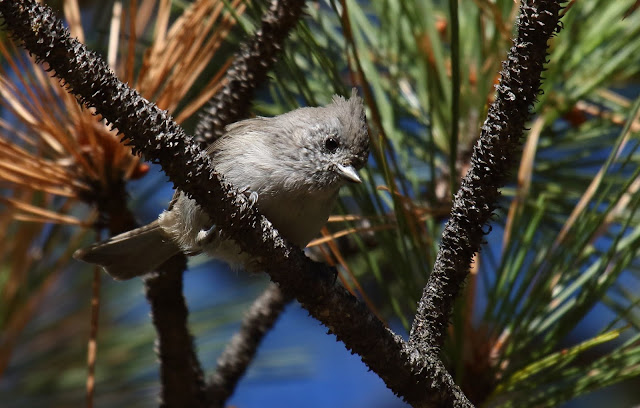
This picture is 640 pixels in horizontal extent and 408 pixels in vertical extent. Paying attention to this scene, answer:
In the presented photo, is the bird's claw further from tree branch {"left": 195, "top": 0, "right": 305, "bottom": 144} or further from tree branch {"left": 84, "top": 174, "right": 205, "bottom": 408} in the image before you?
tree branch {"left": 195, "top": 0, "right": 305, "bottom": 144}

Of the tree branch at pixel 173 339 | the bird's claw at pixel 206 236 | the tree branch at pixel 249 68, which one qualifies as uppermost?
the tree branch at pixel 249 68

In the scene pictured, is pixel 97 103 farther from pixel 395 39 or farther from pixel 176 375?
pixel 395 39

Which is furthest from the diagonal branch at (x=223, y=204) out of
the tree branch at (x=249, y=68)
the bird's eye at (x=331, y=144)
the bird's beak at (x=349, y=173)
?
the bird's eye at (x=331, y=144)

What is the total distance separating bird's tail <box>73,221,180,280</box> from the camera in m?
2.07

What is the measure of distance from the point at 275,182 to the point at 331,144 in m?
0.24

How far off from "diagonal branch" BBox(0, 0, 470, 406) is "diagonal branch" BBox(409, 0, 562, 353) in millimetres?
69

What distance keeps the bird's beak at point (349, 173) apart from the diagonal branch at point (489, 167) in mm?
488

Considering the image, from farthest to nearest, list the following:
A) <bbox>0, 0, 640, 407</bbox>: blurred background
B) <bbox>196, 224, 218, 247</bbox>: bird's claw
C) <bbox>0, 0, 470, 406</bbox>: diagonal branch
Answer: <bbox>196, 224, 218, 247</bbox>: bird's claw
<bbox>0, 0, 640, 407</bbox>: blurred background
<bbox>0, 0, 470, 406</bbox>: diagonal branch

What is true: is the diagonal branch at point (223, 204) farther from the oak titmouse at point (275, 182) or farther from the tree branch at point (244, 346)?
the tree branch at point (244, 346)

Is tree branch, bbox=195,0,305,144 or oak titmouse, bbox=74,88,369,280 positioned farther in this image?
oak titmouse, bbox=74,88,369,280

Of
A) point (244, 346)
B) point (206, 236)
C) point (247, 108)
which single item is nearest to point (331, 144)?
point (247, 108)

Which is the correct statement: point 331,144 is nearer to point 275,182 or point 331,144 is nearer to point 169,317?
point 275,182

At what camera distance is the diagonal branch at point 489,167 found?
1.17 meters

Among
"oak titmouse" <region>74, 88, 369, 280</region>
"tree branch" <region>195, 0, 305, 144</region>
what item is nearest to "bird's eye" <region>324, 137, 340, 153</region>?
"oak titmouse" <region>74, 88, 369, 280</region>
